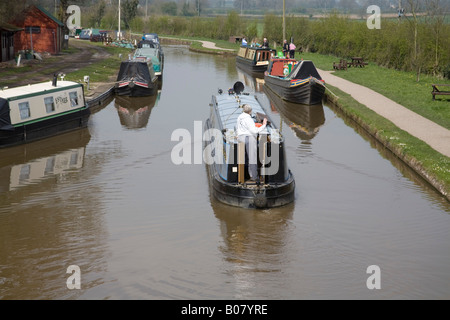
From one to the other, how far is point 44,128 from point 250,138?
893 cm

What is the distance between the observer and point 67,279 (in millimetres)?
10836

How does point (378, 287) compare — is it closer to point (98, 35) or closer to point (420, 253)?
point (420, 253)

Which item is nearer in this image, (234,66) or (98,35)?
(234,66)

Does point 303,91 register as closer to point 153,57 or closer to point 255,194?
point 153,57

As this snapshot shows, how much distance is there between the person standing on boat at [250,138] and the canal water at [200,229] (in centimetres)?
93

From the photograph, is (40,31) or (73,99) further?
(40,31)

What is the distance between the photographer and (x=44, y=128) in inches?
806

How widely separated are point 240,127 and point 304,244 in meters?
3.03

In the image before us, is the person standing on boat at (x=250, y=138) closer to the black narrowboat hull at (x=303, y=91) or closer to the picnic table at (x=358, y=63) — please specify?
the black narrowboat hull at (x=303, y=91)

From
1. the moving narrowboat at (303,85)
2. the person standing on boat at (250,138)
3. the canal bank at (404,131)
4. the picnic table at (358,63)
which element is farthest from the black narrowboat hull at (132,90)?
the picnic table at (358,63)

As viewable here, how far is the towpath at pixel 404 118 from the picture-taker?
63.4 feet

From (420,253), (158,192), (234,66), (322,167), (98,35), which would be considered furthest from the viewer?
(98,35)

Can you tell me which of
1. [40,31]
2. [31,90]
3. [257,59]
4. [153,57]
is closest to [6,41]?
[40,31]
